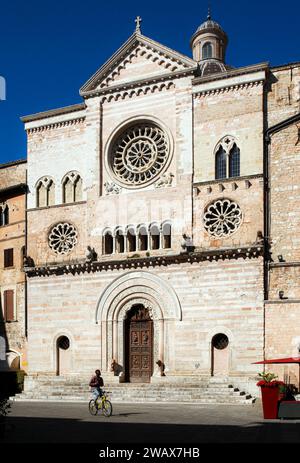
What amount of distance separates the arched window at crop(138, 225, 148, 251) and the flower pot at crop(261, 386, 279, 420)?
13.6 m

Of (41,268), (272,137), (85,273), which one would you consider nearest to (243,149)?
(272,137)

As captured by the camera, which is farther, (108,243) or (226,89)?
(108,243)

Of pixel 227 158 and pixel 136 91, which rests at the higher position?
pixel 136 91

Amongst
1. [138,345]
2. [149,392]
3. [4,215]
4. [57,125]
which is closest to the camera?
[149,392]

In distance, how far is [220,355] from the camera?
32219 millimetres

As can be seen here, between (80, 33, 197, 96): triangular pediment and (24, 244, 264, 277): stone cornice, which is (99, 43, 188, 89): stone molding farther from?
(24, 244, 264, 277): stone cornice

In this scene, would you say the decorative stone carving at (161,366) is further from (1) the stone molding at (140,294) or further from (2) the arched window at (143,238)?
(2) the arched window at (143,238)

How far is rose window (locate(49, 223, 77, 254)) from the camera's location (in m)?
37.5

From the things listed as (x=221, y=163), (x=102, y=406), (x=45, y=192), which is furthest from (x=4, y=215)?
(x=102, y=406)

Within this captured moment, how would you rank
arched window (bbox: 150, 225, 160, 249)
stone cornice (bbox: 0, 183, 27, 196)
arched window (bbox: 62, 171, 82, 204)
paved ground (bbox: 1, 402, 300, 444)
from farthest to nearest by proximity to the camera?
stone cornice (bbox: 0, 183, 27, 196)
arched window (bbox: 62, 171, 82, 204)
arched window (bbox: 150, 225, 160, 249)
paved ground (bbox: 1, 402, 300, 444)

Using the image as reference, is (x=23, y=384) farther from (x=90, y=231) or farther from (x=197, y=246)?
(x=197, y=246)

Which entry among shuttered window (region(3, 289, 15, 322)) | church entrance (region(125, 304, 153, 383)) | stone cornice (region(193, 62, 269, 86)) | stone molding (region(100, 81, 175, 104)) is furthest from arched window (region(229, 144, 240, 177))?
shuttered window (region(3, 289, 15, 322))

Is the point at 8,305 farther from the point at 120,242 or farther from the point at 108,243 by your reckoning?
the point at 120,242

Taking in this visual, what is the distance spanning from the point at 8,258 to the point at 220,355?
599 inches
